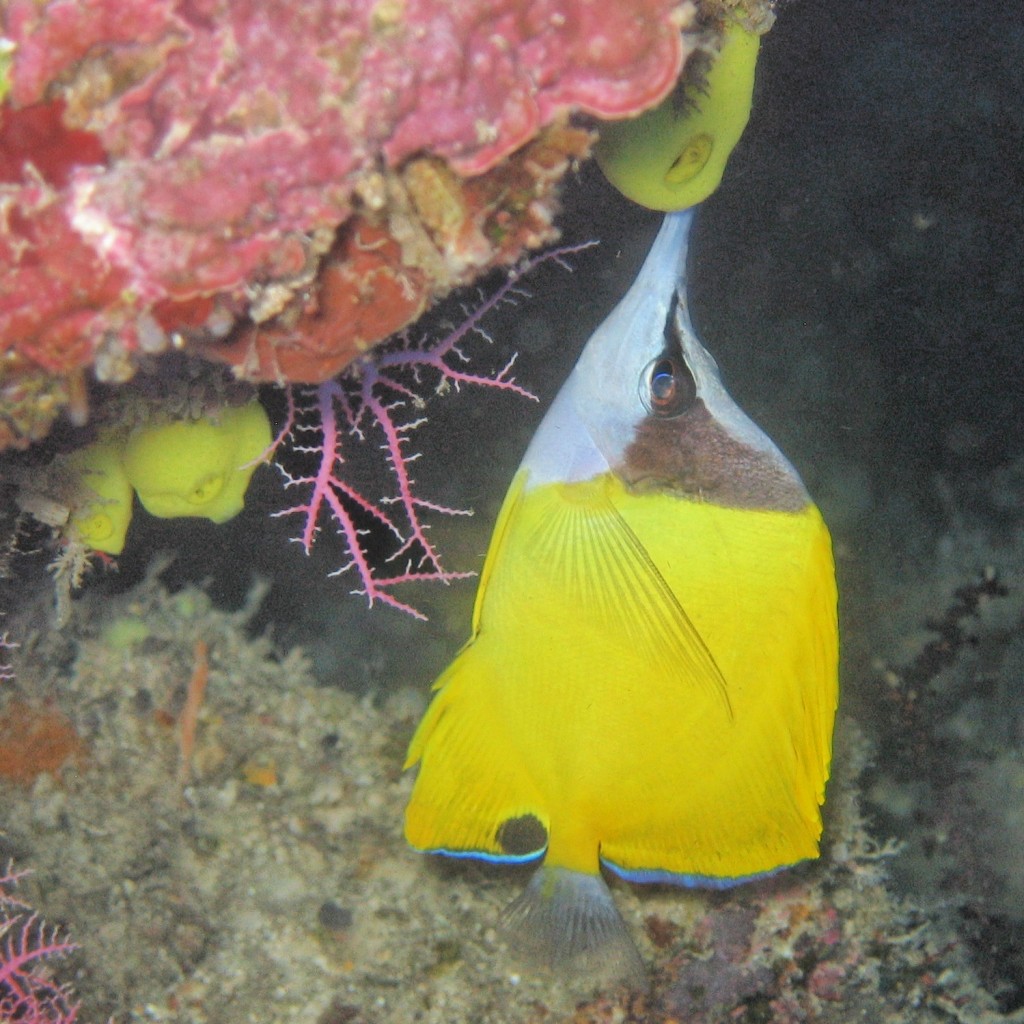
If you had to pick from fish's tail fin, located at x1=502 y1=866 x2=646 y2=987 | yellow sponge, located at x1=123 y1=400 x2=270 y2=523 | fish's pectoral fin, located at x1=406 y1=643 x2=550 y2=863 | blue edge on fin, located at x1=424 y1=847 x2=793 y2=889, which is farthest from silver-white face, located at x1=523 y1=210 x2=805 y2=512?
fish's tail fin, located at x1=502 y1=866 x2=646 y2=987

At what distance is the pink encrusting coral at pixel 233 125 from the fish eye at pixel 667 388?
1.01 metres

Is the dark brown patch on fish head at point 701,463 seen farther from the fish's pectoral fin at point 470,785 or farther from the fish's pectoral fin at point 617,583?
the fish's pectoral fin at point 470,785

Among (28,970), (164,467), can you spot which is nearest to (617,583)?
(164,467)

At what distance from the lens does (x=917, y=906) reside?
128 inches

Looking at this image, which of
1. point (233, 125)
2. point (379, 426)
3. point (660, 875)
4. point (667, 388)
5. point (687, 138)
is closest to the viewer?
point (233, 125)

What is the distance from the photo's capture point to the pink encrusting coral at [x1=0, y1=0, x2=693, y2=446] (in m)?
1.11

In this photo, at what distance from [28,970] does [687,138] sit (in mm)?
3416

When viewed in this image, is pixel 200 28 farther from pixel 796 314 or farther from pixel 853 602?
pixel 853 602

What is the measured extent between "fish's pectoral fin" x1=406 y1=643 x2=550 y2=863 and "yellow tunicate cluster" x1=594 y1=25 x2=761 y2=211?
1.47 metres

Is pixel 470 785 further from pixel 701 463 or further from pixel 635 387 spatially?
pixel 635 387

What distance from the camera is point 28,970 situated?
105 inches

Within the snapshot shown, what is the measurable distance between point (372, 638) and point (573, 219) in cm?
200

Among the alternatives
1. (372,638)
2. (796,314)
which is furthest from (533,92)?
(372,638)

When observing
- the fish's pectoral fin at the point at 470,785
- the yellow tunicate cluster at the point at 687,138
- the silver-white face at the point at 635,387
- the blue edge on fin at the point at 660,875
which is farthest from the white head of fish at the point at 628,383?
the blue edge on fin at the point at 660,875
